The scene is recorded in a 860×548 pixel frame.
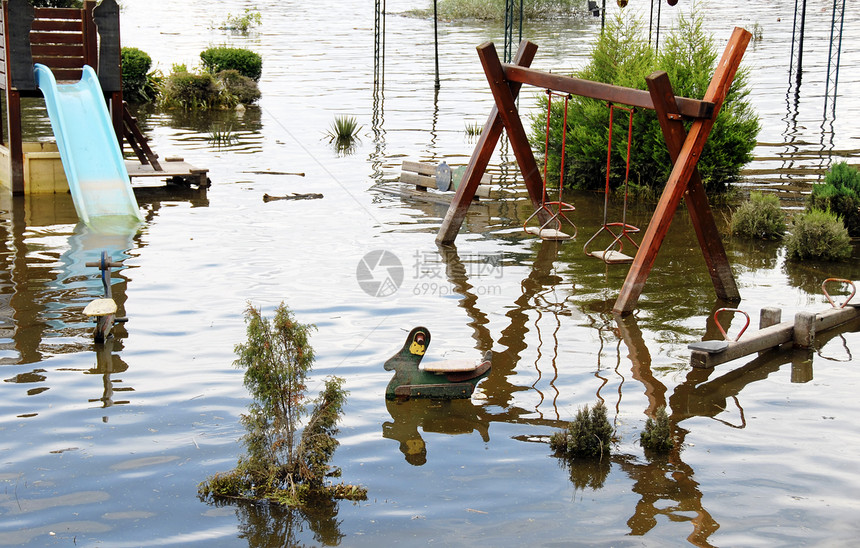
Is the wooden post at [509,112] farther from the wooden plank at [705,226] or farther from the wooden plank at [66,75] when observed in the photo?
the wooden plank at [66,75]

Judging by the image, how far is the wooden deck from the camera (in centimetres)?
1381

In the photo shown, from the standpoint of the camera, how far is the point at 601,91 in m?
8.98

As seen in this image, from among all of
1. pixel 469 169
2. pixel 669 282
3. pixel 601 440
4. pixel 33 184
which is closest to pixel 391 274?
pixel 469 169

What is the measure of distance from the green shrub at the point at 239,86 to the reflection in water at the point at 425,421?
18184 millimetres

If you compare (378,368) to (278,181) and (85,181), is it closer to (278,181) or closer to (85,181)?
(85,181)

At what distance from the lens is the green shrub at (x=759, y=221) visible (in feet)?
37.7

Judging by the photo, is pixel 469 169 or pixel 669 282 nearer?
pixel 669 282

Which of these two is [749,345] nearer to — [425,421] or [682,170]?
[682,170]

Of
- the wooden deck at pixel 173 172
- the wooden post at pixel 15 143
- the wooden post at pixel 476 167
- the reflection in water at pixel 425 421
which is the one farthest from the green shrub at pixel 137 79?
the reflection in water at pixel 425 421

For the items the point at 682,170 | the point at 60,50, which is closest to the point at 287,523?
the point at 682,170

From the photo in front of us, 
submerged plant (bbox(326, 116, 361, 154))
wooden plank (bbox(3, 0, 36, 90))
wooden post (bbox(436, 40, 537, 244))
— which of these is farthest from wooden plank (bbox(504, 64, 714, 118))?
submerged plant (bbox(326, 116, 361, 154))

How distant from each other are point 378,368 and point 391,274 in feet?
8.49

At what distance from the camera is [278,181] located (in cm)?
1471

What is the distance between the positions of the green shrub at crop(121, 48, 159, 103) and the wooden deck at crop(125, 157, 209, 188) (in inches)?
403
